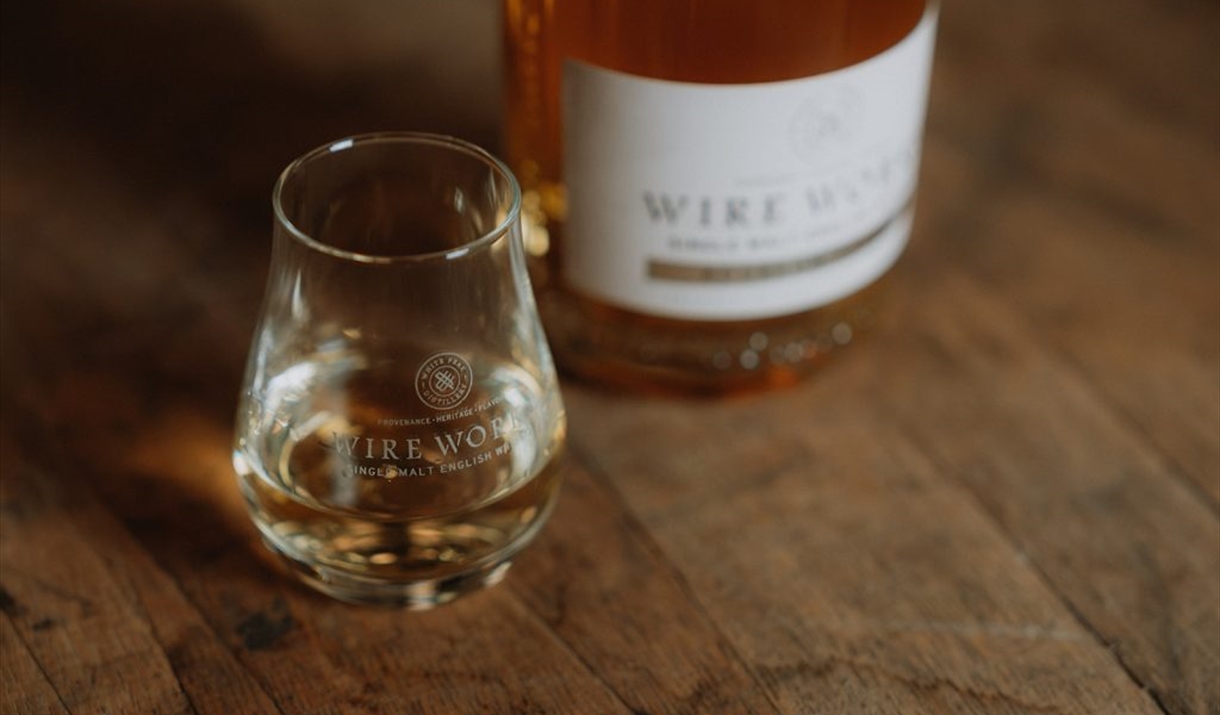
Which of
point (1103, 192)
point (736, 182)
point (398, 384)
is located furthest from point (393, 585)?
point (1103, 192)

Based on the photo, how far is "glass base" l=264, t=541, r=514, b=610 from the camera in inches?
19.7

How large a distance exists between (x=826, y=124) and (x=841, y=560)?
0.48 feet

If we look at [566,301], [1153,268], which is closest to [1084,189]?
[1153,268]

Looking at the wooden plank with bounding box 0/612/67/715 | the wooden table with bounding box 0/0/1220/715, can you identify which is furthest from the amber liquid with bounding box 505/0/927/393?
the wooden plank with bounding box 0/612/67/715

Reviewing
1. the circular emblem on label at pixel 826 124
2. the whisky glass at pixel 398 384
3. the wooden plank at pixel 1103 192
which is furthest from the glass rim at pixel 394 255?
the wooden plank at pixel 1103 192

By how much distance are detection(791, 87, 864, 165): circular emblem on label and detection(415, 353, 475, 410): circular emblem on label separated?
0.48 ft

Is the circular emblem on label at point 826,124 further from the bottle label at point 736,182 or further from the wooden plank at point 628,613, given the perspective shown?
the wooden plank at point 628,613

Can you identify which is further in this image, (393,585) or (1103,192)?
(1103,192)

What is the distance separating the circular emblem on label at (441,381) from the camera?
471 mm

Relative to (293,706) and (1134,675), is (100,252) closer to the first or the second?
(293,706)

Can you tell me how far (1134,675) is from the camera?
1.65 feet

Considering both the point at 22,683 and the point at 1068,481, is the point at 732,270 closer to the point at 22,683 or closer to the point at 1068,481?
the point at 1068,481

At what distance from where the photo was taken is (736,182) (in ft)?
1.80

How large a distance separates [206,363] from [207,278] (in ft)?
0.17
